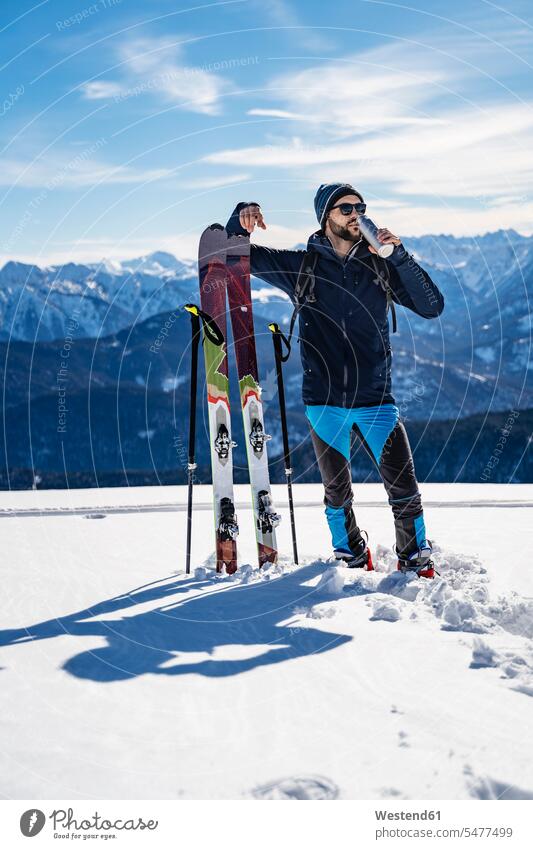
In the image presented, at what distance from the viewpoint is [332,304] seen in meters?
7.12

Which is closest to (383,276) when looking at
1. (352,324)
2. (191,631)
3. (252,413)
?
(352,324)

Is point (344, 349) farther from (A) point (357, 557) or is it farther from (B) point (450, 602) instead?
(B) point (450, 602)

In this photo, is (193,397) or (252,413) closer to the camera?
(193,397)

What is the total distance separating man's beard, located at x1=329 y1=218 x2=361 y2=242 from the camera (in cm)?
704

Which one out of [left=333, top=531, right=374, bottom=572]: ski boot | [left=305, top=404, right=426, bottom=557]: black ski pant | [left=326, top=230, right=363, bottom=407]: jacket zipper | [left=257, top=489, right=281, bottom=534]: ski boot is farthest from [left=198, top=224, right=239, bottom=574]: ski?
[left=326, top=230, right=363, bottom=407]: jacket zipper

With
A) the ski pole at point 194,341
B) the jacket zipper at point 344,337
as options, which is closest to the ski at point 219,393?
the ski pole at point 194,341

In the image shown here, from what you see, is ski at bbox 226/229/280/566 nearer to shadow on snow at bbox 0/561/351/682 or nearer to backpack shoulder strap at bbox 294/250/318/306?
backpack shoulder strap at bbox 294/250/318/306

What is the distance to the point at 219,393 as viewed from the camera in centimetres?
761

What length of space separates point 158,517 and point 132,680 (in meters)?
7.34

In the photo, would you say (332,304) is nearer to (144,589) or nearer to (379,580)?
(379,580)

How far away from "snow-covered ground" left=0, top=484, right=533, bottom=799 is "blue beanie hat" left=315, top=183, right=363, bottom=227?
126 inches

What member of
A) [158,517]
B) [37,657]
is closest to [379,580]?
[37,657]

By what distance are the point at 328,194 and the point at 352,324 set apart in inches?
46.5

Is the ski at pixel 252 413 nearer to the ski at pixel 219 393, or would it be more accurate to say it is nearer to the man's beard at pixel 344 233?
the ski at pixel 219 393
